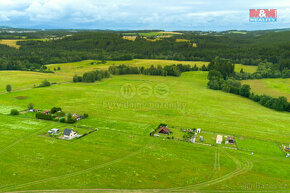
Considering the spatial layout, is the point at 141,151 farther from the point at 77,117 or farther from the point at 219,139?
the point at 77,117

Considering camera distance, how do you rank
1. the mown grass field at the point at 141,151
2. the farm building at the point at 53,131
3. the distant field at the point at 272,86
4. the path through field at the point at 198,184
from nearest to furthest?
the path through field at the point at 198,184, the mown grass field at the point at 141,151, the farm building at the point at 53,131, the distant field at the point at 272,86

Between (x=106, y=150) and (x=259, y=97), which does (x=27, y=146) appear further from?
(x=259, y=97)

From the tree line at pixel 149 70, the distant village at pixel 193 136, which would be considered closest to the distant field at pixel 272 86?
the tree line at pixel 149 70

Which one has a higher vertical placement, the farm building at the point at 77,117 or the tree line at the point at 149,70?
the tree line at the point at 149,70

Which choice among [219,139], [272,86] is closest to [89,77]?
[219,139]

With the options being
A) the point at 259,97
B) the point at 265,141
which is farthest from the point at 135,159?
the point at 259,97

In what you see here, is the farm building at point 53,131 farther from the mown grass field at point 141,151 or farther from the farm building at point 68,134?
the farm building at point 68,134
